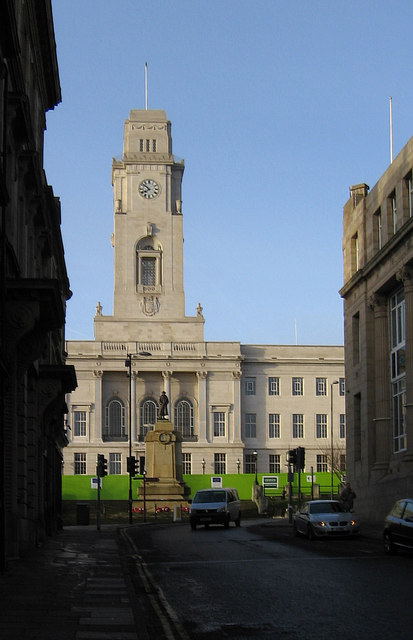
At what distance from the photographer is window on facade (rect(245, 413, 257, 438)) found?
4761 inches

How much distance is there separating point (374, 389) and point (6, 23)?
34.3 meters

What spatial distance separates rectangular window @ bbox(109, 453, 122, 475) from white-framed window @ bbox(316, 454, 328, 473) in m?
22.3

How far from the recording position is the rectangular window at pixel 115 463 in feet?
379

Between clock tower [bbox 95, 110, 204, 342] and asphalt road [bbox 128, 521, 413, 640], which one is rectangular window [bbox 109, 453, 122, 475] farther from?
asphalt road [bbox 128, 521, 413, 640]

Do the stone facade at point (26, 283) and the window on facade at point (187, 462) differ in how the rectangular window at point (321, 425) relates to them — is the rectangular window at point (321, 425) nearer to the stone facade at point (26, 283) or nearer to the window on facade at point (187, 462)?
the window on facade at point (187, 462)

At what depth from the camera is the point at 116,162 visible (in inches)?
4906

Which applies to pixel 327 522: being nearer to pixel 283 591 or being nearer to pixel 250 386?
pixel 283 591

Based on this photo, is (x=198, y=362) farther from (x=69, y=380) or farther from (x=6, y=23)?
(x=6, y=23)

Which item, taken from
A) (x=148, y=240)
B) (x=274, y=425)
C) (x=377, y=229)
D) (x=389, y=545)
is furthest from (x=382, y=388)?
(x=148, y=240)

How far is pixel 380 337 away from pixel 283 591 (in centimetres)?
3320

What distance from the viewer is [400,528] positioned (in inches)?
969

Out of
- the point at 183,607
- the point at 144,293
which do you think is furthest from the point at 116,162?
the point at 183,607

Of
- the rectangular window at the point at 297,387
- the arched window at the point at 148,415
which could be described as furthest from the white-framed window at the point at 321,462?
the arched window at the point at 148,415

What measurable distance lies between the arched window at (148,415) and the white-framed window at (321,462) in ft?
62.3
